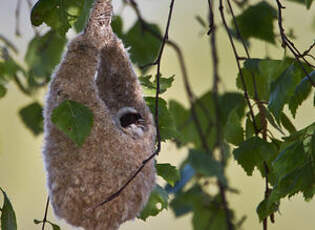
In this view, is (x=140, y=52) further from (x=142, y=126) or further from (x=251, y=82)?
(x=142, y=126)

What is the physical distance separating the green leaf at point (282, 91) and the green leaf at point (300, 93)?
2 centimetres

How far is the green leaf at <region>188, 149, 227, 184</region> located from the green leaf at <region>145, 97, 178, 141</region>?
441 mm

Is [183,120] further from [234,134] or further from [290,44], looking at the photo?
[290,44]

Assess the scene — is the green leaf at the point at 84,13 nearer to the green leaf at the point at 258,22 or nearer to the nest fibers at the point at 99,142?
the nest fibers at the point at 99,142

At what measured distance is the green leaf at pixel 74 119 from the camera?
98 cm

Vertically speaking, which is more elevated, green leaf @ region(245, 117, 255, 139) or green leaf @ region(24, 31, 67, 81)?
green leaf @ region(24, 31, 67, 81)

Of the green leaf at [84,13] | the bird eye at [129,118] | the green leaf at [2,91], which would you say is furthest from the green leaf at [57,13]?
the green leaf at [2,91]

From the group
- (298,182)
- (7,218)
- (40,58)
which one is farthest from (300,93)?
(40,58)

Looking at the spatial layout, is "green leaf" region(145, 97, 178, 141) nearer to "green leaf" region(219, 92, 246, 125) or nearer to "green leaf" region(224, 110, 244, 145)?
"green leaf" region(224, 110, 244, 145)

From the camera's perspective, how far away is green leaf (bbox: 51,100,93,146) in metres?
0.98

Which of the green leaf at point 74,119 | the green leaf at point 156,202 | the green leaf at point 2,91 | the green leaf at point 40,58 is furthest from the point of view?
the green leaf at point 40,58

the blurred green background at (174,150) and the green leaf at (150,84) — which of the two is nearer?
the green leaf at (150,84)

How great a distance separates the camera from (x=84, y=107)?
40.8 inches

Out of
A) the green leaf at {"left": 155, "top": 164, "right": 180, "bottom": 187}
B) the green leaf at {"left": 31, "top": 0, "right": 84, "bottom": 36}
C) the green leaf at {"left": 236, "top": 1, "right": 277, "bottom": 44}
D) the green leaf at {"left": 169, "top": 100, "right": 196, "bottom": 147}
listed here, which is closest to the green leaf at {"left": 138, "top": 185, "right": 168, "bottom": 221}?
the green leaf at {"left": 155, "top": 164, "right": 180, "bottom": 187}
